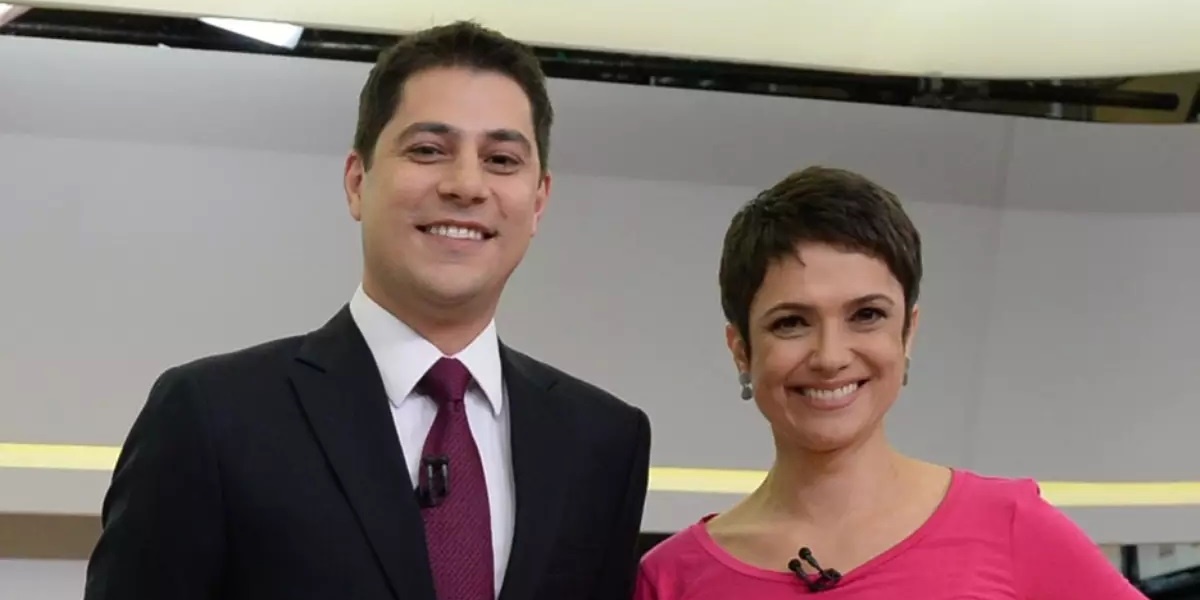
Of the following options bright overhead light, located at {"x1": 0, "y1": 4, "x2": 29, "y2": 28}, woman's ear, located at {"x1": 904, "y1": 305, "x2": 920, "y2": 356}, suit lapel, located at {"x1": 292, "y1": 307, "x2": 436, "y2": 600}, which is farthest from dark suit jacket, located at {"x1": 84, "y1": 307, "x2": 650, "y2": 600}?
bright overhead light, located at {"x1": 0, "y1": 4, "x2": 29, "y2": 28}

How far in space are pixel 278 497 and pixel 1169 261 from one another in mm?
2371

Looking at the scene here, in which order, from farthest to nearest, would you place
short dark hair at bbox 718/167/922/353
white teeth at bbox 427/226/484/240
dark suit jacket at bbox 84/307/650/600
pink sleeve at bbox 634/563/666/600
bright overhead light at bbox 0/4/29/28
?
1. bright overhead light at bbox 0/4/29/28
2. pink sleeve at bbox 634/563/666/600
3. short dark hair at bbox 718/167/922/353
4. white teeth at bbox 427/226/484/240
5. dark suit jacket at bbox 84/307/650/600

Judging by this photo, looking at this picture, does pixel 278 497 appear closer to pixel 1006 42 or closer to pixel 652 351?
pixel 652 351

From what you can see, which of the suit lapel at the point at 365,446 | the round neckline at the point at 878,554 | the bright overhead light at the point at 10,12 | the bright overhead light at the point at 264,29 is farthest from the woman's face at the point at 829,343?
the bright overhead light at the point at 10,12

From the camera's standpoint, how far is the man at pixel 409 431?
1240 millimetres

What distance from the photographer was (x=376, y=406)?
52.4 inches

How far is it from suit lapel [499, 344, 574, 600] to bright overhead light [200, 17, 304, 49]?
91cm

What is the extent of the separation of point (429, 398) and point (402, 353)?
61 millimetres

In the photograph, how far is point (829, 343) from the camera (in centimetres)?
141

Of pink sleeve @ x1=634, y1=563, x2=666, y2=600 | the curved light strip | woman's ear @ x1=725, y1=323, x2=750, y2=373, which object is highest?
the curved light strip

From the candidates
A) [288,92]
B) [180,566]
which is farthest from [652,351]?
[180,566]

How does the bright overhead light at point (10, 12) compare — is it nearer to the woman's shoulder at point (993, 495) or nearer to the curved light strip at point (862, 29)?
the curved light strip at point (862, 29)

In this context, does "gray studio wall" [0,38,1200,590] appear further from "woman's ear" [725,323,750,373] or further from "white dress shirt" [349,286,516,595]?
"white dress shirt" [349,286,516,595]

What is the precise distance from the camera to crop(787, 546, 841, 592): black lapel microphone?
140cm
